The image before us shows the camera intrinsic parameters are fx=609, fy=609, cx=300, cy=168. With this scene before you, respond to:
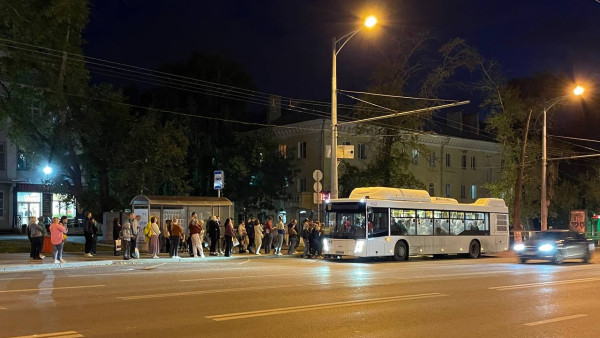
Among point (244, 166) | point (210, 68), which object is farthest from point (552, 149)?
point (210, 68)

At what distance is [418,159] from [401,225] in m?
30.8

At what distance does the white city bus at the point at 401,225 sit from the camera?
941 inches

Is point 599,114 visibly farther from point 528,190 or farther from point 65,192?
point 65,192

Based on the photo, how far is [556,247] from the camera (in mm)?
Result: 23656

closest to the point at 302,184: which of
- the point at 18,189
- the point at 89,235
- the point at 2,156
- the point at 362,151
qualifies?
the point at 362,151

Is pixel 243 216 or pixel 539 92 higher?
pixel 539 92

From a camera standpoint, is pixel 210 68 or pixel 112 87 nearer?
pixel 112 87

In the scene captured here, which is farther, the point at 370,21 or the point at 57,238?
the point at 370,21

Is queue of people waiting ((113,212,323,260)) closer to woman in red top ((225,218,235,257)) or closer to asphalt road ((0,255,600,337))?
woman in red top ((225,218,235,257))

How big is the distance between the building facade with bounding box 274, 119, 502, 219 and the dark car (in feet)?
52.9

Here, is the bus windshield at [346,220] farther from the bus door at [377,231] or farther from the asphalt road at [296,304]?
the asphalt road at [296,304]

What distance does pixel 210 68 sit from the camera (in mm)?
45844

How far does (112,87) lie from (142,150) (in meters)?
3.93

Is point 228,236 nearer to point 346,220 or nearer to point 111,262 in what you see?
point 346,220
